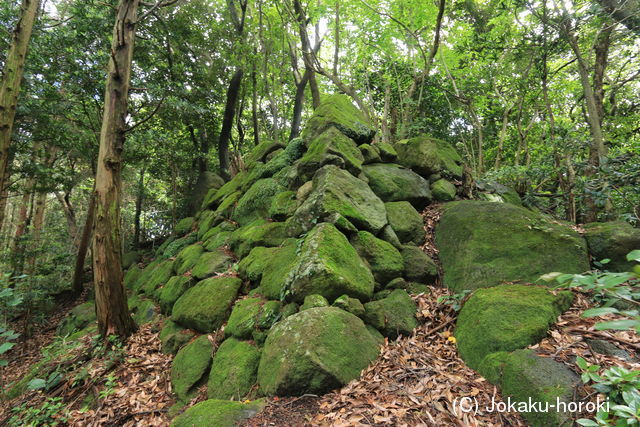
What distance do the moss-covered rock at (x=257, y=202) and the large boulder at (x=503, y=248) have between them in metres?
4.09

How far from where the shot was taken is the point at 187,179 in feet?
44.9

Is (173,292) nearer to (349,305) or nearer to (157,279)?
(157,279)

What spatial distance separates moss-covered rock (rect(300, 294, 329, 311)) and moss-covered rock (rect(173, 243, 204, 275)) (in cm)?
419

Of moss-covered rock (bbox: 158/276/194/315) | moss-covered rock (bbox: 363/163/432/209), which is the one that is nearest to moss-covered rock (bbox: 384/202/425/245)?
moss-covered rock (bbox: 363/163/432/209)

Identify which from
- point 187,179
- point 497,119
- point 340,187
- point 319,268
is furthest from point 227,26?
point 319,268

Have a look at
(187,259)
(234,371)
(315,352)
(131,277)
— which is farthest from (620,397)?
(131,277)

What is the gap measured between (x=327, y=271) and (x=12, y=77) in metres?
6.33

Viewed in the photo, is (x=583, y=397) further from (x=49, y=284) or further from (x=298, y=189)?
(x=49, y=284)

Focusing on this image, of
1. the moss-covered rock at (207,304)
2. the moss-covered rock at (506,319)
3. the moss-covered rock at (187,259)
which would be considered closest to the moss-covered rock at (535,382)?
the moss-covered rock at (506,319)

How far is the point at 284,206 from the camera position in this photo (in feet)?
20.4

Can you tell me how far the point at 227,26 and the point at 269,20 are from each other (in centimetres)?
174

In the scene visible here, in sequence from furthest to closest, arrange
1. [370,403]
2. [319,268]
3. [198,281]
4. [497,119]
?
[497,119] → [198,281] → [319,268] → [370,403]

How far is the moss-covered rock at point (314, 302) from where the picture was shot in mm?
3620

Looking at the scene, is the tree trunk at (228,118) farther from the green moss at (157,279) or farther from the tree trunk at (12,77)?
the tree trunk at (12,77)
